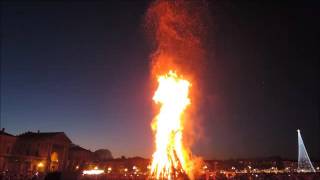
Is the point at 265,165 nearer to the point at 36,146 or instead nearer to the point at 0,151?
the point at 36,146

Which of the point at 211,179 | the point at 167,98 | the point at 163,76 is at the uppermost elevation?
the point at 163,76

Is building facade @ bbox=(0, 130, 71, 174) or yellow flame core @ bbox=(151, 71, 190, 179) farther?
building facade @ bbox=(0, 130, 71, 174)

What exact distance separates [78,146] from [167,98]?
2321 inches

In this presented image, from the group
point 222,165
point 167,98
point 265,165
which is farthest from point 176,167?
point 265,165

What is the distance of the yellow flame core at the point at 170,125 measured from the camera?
42.6m

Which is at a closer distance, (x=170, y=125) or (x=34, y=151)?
(x=170, y=125)

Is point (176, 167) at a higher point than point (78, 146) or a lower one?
lower

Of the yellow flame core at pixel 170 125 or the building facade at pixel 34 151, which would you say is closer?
the yellow flame core at pixel 170 125

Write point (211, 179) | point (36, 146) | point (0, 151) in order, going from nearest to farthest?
1. point (211, 179)
2. point (0, 151)
3. point (36, 146)

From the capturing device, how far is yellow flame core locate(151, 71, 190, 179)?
42.6 meters

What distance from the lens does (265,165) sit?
483ft

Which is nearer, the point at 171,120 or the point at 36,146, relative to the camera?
the point at 171,120

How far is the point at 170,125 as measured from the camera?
4322 cm

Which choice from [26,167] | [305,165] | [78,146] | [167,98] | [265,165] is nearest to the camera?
[167,98]
